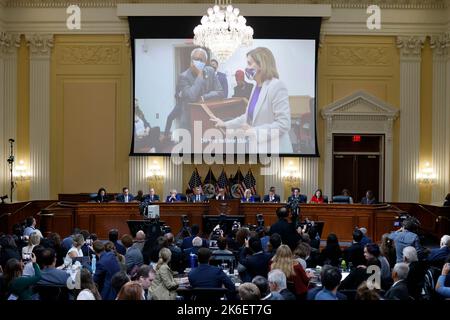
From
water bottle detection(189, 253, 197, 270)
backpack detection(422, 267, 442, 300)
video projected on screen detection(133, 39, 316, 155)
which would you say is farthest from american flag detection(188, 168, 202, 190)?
backpack detection(422, 267, 442, 300)

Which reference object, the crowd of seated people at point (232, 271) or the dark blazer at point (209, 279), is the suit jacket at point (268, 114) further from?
the dark blazer at point (209, 279)

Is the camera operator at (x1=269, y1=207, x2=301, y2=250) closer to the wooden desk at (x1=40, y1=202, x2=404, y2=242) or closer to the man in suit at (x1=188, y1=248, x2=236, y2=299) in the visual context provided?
the man in suit at (x1=188, y1=248, x2=236, y2=299)

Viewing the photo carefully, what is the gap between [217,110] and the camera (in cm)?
2134

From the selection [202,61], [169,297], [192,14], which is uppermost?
[192,14]

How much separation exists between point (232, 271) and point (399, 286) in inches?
114

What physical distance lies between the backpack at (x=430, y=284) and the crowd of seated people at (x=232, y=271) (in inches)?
0.5

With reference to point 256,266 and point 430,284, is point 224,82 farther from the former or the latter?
point 430,284

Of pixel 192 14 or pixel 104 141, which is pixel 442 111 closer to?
pixel 192 14

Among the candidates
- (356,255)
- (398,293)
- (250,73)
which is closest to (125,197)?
(250,73)

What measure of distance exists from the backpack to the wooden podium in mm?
13572

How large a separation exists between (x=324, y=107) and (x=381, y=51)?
2.54 metres

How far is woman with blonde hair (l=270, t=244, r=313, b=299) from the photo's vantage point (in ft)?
25.4

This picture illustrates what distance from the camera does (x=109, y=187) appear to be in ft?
71.8
